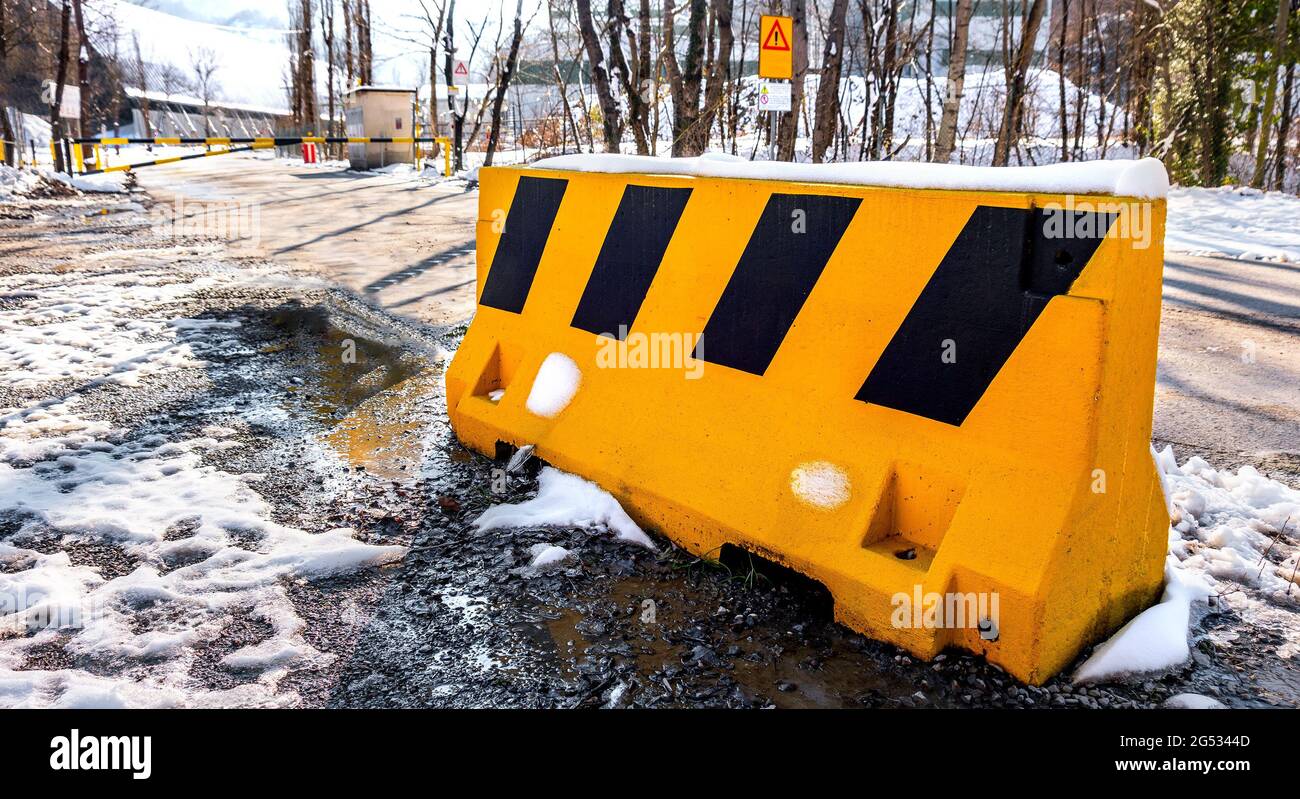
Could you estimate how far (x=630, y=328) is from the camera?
324cm

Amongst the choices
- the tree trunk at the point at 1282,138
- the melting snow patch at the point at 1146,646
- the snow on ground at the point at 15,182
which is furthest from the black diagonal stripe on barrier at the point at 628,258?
the tree trunk at the point at 1282,138

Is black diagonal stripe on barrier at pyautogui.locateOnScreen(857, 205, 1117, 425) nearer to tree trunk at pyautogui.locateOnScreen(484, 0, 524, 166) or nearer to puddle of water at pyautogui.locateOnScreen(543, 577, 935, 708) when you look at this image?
puddle of water at pyautogui.locateOnScreen(543, 577, 935, 708)

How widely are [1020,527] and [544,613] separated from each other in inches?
52.5

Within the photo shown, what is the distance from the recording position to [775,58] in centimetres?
1025

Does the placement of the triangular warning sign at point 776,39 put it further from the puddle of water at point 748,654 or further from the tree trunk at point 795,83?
the puddle of water at point 748,654

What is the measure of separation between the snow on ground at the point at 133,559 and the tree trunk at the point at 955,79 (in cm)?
1253

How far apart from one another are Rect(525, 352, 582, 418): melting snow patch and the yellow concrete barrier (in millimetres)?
47

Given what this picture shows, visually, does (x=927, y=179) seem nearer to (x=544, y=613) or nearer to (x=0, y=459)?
(x=544, y=613)

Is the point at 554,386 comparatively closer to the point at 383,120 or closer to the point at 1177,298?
the point at 1177,298

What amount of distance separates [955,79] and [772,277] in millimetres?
12807

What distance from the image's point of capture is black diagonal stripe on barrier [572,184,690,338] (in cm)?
313

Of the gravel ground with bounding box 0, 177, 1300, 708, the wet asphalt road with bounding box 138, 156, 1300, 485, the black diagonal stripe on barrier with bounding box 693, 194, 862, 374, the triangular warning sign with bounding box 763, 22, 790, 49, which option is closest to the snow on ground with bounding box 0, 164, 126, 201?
the wet asphalt road with bounding box 138, 156, 1300, 485

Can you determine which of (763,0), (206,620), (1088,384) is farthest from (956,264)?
(763,0)

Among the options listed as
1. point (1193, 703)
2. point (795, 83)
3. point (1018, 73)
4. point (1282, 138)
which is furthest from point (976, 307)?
point (1282, 138)
